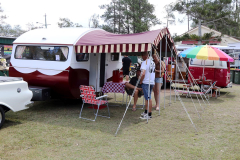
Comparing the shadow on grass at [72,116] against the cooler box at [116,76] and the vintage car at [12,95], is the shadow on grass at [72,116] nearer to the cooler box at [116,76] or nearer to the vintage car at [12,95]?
the vintage car at [12,95]

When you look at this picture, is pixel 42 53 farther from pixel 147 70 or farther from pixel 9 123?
pixel 147 70

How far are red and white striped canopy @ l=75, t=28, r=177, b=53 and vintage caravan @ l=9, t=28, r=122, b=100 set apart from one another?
0.23m

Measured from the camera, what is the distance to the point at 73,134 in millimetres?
4605

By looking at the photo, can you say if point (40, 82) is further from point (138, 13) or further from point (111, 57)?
point (138, 13)

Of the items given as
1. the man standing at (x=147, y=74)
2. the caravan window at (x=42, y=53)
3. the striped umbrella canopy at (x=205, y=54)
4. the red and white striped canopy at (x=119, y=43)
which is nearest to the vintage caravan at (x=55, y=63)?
the caravan window at (x=42, y=53)

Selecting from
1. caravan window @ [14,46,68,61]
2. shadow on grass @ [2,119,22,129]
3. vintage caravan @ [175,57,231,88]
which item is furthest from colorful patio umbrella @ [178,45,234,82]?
shadow on grass @ [2,119,22,129]

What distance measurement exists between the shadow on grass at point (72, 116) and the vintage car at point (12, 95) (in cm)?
50

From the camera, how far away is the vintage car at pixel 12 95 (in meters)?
4.65

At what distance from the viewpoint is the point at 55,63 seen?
249 inches

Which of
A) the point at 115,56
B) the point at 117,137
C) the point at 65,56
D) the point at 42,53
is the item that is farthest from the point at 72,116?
the point at 115,56

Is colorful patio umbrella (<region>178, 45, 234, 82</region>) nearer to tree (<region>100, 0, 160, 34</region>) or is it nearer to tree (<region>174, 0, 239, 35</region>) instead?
tree (<region>174, 0, 239, 35</region>)

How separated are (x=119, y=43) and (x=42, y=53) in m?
2.46

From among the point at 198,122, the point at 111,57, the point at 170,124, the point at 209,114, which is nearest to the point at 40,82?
the point at 111,57

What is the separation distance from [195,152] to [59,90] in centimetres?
399
